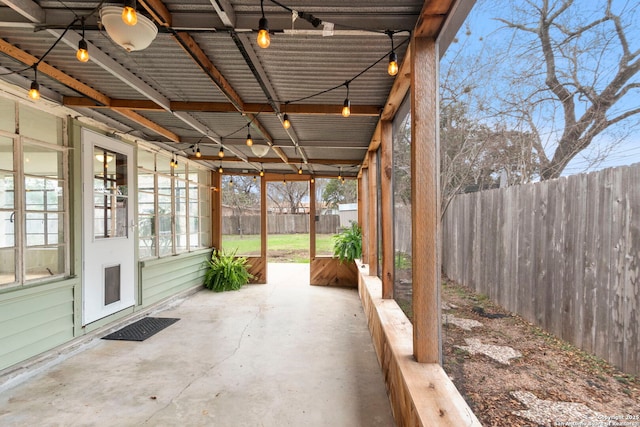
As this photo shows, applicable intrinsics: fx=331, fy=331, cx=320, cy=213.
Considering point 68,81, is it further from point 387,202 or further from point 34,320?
point 387,202

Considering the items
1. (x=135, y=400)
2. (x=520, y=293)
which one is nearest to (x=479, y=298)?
(x=520, y=293)

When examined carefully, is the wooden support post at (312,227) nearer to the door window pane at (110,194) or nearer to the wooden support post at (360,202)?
the wooden support post at (360,202)


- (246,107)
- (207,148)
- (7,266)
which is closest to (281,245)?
(207,148)

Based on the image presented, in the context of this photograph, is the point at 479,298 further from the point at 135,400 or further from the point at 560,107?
the point at 135,400

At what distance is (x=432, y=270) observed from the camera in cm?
190

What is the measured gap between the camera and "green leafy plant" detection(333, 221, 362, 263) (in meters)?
7.01

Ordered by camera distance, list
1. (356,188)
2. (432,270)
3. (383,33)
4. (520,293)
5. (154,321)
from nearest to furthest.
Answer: (432,270), (383,33), (520,293), (154,321), (356,188)

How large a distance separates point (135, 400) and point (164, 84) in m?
2.64

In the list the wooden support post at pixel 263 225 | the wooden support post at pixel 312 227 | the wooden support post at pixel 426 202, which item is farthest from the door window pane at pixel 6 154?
the wooden support post at pixel 312 227

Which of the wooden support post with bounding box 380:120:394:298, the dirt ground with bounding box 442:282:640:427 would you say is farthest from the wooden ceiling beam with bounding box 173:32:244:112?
the dirt ground with bounding box 442:282:640:427

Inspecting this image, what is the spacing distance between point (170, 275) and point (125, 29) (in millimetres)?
4724

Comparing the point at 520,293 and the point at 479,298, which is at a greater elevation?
the point at 520,293

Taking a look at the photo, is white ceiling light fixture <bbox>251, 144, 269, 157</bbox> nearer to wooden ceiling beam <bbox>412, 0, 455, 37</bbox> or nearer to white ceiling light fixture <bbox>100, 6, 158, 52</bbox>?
white ceiling light fixture <bbox>100, 6, 158, 52</bbox>

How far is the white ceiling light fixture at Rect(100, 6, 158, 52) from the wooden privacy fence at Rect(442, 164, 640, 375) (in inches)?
92.4
